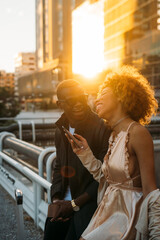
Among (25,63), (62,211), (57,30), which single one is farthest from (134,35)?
(25,63)

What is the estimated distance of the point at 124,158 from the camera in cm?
180

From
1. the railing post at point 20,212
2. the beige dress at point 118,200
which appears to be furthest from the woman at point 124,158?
the railing post at point 20,212

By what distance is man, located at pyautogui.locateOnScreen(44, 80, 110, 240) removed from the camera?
219 centimetres

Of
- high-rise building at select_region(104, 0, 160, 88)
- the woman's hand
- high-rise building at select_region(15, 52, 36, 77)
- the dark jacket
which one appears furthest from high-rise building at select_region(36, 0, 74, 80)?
the woman's hand

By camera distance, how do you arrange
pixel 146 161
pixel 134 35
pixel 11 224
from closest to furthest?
pixel 146 161
pixel 11 224
pixel 134 35

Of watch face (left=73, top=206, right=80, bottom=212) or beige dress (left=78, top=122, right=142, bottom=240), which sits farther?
watch face (left=73, top=206, right=80, bottom=212)

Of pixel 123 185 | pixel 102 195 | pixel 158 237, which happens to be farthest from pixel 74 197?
pixel 158 237

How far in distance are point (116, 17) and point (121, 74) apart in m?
61.5

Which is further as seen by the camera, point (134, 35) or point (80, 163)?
point (134, 35)

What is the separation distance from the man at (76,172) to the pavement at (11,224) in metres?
2.13

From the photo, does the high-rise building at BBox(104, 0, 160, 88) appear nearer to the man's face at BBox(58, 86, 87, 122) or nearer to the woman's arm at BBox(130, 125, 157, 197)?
the man's face at BBox(58, 86, 87, 122)

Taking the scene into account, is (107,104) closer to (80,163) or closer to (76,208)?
(80,163)

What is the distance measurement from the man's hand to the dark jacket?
54mm

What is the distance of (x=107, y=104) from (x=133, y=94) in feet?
0.50
